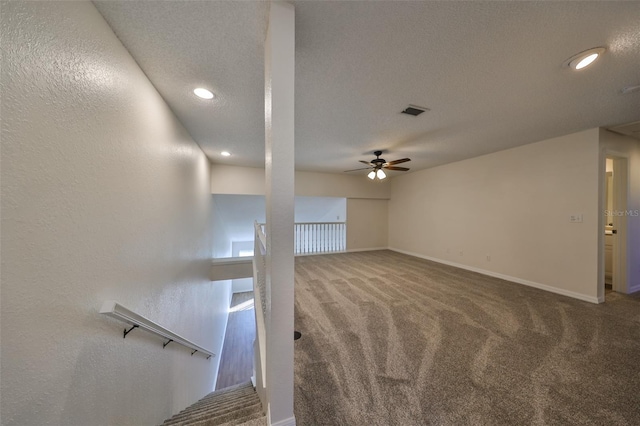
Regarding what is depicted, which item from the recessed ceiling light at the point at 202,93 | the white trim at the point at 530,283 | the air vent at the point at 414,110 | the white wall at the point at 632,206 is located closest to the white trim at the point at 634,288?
the white wall at the point at 632,206

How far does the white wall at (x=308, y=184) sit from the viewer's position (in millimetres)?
4863

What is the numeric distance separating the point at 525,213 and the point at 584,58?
2684 millimetres

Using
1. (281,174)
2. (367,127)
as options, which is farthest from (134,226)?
(367,127)

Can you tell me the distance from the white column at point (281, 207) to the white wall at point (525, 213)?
4.11 metres

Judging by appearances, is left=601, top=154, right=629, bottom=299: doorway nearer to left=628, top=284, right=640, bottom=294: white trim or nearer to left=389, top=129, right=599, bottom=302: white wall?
left=628, top=284, right=640, bottom=294: white trim

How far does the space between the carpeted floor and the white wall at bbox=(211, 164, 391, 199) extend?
10.0 ft

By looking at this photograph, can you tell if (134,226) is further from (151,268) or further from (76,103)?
(76,103)

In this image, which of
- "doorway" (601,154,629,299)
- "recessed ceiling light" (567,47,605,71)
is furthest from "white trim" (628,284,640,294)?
"recessed ceiling light" (567,47,605,71)

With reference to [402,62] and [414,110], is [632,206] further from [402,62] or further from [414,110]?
[402,62]

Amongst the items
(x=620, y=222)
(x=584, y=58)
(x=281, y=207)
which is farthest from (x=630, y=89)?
(x=281, y=207)

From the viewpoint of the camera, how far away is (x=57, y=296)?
87cm

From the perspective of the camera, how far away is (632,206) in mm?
3092

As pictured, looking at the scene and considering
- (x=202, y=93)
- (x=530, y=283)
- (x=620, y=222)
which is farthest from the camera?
(x=530, y=283)

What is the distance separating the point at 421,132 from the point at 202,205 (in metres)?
3.77
